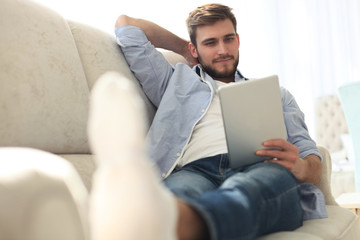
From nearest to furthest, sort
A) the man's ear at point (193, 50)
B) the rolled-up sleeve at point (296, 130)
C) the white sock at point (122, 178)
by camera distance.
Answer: the white sock at point (122, 178)
the rolled-up sleeve at point (296, 130)
the man's ear at point (193, 50)

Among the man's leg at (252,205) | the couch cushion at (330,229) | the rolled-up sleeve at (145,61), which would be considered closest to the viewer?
the man's leg at (252,205)

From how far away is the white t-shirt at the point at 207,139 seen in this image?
5.15ft

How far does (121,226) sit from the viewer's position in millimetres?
548

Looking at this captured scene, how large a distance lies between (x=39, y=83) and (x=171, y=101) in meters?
0.54

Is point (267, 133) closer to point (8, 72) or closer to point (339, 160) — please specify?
point (8, 72)

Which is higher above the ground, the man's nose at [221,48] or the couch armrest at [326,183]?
the man's nose at [221,48]

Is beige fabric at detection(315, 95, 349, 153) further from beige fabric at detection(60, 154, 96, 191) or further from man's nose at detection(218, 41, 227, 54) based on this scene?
beige fabric at detection(60, 154, 96, 191)

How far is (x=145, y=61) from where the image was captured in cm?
174

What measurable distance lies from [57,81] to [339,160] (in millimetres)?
3435

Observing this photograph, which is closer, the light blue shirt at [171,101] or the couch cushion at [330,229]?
the couch cushion at [330,229]

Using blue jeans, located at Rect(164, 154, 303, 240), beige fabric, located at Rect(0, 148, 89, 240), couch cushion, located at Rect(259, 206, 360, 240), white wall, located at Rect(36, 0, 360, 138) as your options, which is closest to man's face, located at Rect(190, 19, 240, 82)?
blue jeans, located at Rect(164, 154, 303, 240)

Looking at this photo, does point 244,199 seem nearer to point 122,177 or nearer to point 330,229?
point 122,177

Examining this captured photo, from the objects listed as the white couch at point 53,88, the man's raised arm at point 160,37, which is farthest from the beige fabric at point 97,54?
the man's raised arm at point 160,37

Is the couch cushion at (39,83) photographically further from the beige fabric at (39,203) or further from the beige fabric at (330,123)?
the beige fabric at (330,123)
